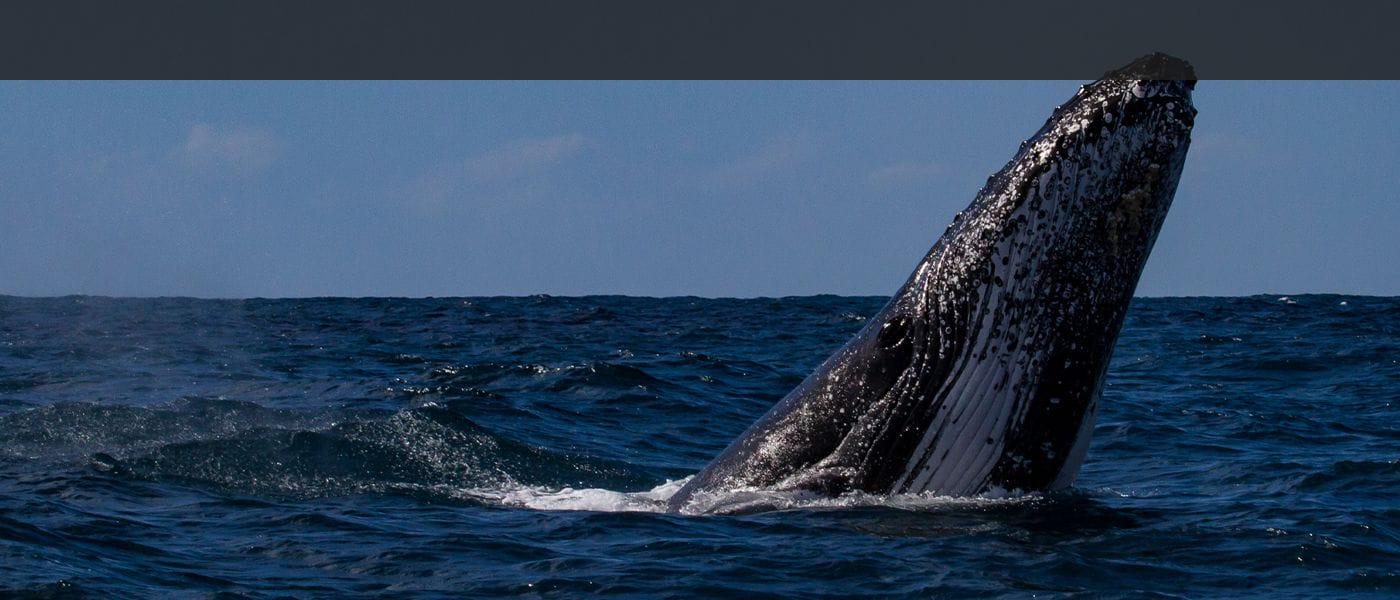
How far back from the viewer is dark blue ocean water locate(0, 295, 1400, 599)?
7.44 m

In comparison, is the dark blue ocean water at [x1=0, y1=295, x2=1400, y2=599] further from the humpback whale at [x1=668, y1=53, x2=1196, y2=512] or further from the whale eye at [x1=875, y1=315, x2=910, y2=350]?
the whale eye at [x1=875, y1=315, x2=910, y2=350]

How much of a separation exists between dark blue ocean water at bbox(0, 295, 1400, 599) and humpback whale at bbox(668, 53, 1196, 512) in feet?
0.90

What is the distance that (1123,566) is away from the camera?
7488 mm

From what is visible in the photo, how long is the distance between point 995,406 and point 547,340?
66.2 ft

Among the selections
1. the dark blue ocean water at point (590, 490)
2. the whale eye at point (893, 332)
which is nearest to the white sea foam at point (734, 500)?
the dark blue ocean water at point (590, 490)

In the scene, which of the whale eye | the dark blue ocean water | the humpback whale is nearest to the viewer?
the dark blue ocean water

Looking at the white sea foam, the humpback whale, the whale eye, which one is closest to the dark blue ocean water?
the white sea foam

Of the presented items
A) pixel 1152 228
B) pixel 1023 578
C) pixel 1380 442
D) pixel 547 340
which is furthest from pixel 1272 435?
pixel 547 340

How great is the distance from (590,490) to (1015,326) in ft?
12.8

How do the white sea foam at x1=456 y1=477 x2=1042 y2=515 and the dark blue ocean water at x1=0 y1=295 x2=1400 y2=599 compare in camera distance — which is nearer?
the dark blue ocean water at x1=0 y1=295 x2=1400 y2=599

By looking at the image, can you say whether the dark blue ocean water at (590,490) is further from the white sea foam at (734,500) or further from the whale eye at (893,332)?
the whale eye at (893,332)

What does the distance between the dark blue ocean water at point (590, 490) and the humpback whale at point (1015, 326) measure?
27 centimetres

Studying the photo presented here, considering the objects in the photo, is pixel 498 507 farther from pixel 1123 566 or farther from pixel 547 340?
pixel 547 340

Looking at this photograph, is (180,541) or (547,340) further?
(547,340)
